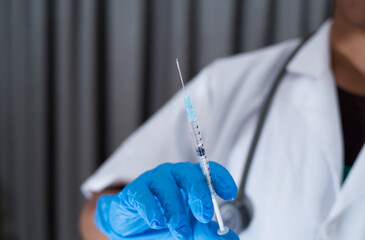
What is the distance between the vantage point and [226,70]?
76cm

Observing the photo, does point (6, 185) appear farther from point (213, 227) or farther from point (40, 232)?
point (213, 227)

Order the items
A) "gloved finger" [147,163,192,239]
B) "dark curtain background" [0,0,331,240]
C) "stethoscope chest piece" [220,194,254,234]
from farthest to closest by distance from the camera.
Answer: "dark curtain background" [0,0,331,240] → "stethoscope chest piece" [220,194,254,234] → "gloved finger" [147,163,192,239]

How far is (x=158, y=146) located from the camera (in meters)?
0.71

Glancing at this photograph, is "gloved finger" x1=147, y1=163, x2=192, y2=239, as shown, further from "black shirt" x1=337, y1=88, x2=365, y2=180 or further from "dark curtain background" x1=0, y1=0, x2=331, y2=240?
"dark curtain background" x1=0, y1=0, x2=331, y2=240

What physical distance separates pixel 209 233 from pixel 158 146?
0.35 metres

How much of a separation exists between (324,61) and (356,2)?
13cm

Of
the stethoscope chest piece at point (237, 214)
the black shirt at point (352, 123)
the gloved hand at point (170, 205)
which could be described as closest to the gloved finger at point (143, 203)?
the gloved hand at point (170, 205)

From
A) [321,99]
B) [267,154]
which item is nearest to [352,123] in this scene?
[321,99]

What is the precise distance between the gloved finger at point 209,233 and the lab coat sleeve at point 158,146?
1.01 feet

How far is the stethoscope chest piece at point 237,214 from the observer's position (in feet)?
1.62

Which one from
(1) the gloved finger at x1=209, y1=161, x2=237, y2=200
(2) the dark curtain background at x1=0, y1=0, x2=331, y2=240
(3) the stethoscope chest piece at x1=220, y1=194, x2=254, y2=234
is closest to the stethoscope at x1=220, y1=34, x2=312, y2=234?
(3) the stethoscope chest piece at x1=220, y1=194, x2=254, y2=234

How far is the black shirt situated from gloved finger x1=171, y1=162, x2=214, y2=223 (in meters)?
0.35

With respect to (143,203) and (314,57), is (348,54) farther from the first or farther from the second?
(143,203)

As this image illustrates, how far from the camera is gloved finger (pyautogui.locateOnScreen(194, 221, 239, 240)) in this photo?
14.8 inches
